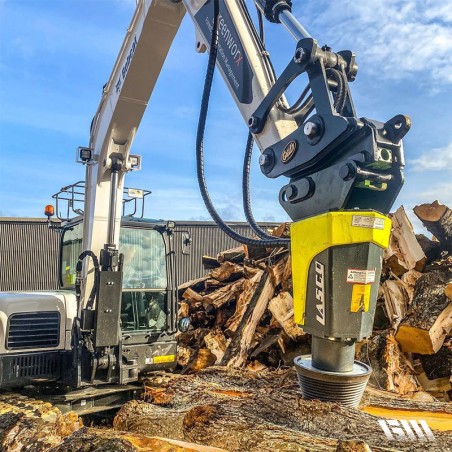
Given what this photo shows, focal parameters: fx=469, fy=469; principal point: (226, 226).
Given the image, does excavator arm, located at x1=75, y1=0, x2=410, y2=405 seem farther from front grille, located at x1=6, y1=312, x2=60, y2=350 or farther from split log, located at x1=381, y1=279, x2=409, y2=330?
split log, located at x1=381, y1=279, x2=409, y2=330

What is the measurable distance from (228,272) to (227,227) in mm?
5331

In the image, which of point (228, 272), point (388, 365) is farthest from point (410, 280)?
point (228, 272)

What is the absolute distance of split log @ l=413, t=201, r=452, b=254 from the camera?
7.57 m

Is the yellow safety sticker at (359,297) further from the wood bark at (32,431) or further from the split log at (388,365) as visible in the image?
the split log at (388,365)

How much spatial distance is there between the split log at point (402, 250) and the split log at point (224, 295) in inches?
97.7

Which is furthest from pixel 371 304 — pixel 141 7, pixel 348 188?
pixel 141 7

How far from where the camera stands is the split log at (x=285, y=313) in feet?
21.3

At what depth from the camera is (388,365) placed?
550 centimetres

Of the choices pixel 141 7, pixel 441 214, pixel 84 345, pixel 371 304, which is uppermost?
pixel 141 7

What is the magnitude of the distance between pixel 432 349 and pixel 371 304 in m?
4.18

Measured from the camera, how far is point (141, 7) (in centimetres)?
477

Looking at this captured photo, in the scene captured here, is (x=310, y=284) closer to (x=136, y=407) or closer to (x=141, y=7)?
(x=136, y=407)

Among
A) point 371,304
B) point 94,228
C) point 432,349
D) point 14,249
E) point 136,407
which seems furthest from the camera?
point 14,249

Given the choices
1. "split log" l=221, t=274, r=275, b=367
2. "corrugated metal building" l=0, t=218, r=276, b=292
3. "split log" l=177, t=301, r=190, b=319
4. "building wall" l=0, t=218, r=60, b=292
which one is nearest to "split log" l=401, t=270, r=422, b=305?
"split log" l=221, t=274, r=275, b=367
